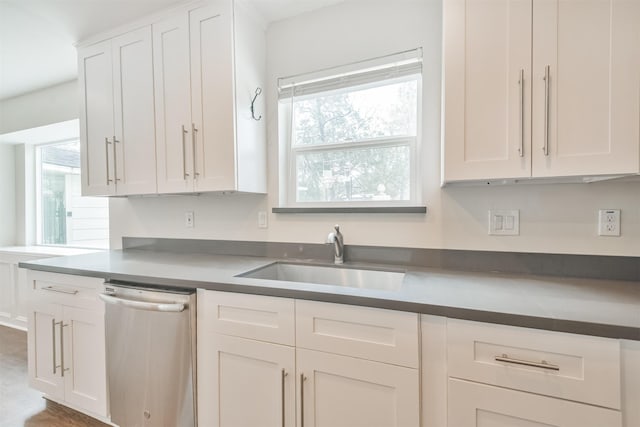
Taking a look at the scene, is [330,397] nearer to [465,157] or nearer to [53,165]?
[465,157]

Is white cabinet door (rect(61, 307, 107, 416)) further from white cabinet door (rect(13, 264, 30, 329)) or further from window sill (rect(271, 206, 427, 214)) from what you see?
white cabinet door (rect(13, 264, 30, 329))

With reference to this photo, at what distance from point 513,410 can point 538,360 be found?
18 centimetres

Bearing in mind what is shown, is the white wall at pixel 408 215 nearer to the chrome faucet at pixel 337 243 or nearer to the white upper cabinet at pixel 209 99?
the chrome faucet at pixel 337 243

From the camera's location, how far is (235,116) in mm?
1638

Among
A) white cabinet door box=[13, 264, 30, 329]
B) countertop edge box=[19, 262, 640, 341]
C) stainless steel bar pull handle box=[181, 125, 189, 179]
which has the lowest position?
white cabinet door box=[13, 264, 30, 329]

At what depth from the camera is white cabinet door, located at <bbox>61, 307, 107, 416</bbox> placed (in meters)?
1.55

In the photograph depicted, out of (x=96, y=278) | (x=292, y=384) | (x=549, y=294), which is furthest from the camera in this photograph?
(x=96, y=278)

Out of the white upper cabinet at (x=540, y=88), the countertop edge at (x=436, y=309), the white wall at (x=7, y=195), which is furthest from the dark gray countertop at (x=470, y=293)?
the white wall at (x=7, y=195)

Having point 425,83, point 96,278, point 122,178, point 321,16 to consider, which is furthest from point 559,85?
point 122,178

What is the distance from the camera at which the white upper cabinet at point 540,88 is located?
1.01 m

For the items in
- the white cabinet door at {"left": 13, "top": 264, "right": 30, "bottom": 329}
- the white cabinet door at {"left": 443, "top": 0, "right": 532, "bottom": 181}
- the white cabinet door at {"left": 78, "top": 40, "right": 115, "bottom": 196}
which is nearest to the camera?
the white cabinet door at {"left": 443, "top": 0, "right": 532, "bottom": 181}

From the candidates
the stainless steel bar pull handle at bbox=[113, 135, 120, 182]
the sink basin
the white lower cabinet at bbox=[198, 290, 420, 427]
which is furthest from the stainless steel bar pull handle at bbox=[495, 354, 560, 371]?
the stainless steel bar pull handle at bbox=[113, 135, 120, 182]

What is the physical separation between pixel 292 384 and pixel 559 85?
1.55m

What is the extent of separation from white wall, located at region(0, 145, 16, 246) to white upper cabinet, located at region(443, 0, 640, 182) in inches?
188
